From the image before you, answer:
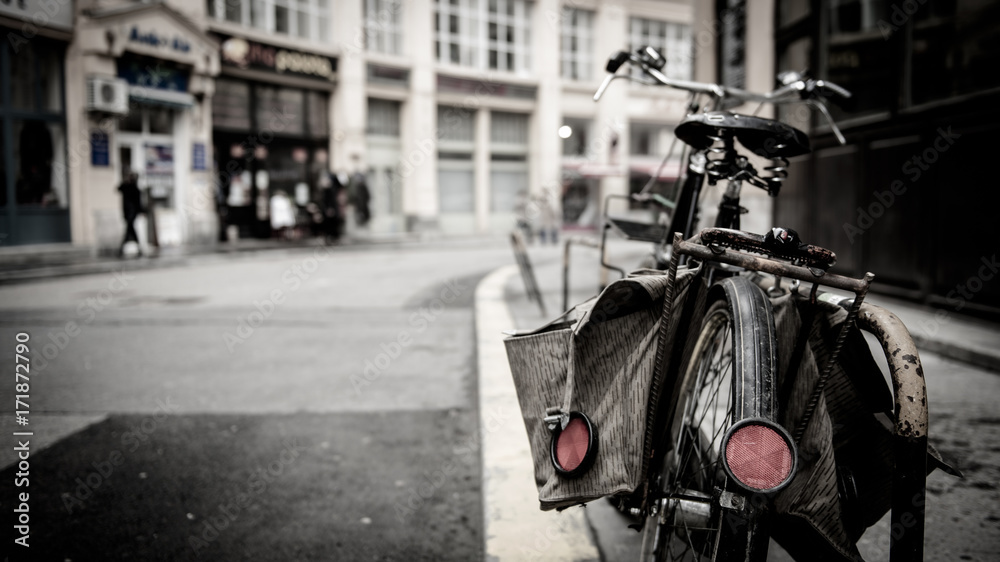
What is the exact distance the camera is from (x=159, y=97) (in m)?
16.6

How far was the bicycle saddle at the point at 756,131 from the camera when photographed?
1856 millimetres

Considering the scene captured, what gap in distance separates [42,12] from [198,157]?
15.5ft

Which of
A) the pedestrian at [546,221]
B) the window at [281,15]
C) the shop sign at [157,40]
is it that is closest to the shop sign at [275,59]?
the window at [281,15]

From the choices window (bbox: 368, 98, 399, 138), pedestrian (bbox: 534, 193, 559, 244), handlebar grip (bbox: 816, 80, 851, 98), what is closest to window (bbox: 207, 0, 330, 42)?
window (bbox: 368, 98, 399, 138)

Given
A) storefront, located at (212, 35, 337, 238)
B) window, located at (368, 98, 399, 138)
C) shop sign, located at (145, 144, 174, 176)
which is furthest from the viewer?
window, located at (368, 98, 399, 138)

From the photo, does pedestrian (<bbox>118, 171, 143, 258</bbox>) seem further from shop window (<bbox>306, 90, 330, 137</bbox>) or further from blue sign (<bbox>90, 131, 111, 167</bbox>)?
shop window (<bbox>306, 90, 330, 137</bbox>)

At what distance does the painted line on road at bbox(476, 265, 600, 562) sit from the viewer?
227 centimetres

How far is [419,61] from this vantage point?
2445 centimetres

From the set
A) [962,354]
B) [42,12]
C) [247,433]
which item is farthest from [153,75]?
[962,354]

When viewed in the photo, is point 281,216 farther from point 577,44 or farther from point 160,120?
point 577,44

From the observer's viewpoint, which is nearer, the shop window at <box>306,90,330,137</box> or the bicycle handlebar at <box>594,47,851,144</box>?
the bicycle handlebar at <box>594,47,851,144</box>

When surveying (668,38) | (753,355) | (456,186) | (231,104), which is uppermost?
(668,38)

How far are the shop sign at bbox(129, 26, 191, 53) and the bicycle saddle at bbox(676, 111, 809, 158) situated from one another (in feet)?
55.5

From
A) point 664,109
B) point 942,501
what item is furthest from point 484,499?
point 664,109
